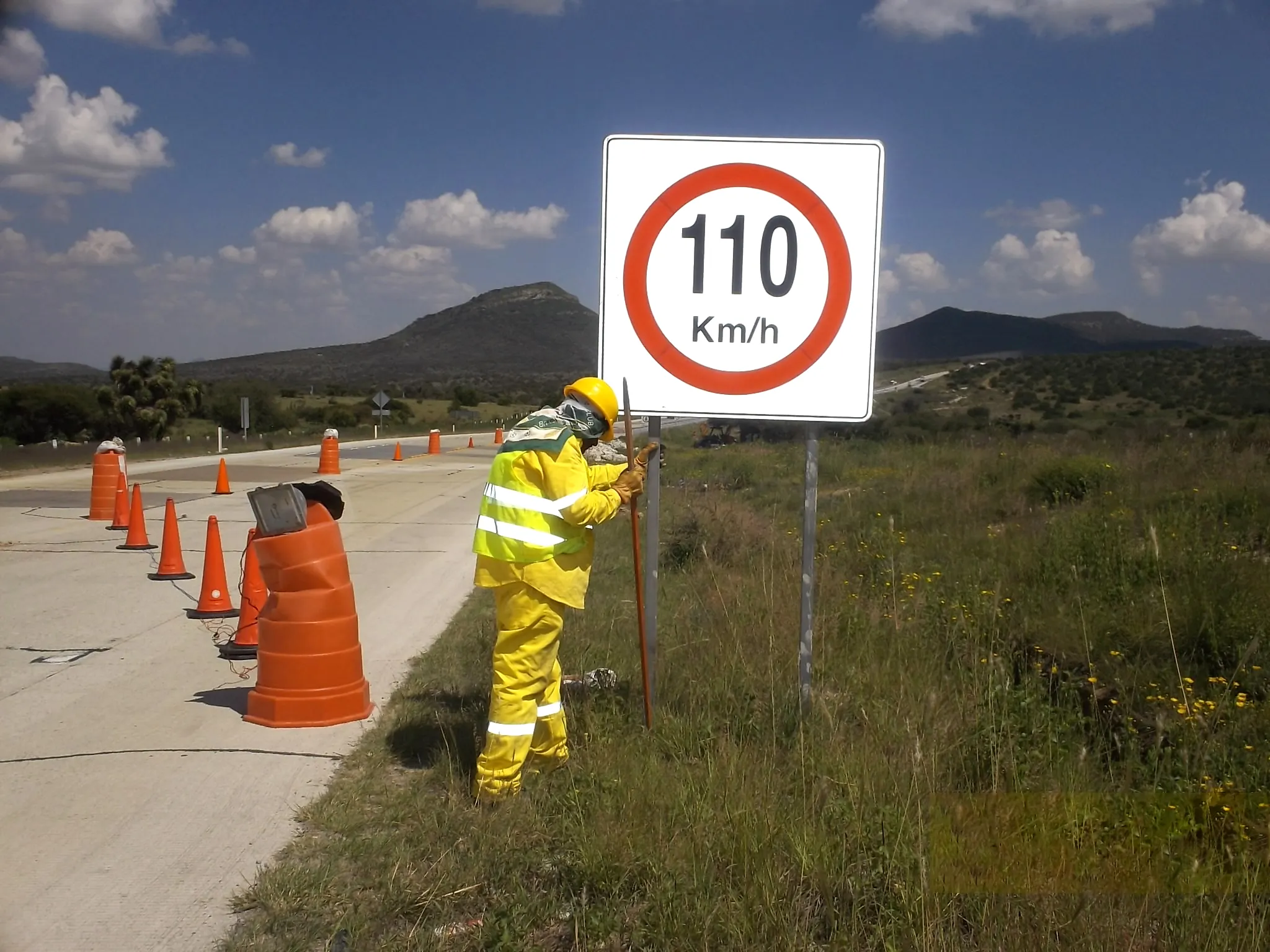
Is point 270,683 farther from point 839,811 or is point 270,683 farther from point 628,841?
point 839,811

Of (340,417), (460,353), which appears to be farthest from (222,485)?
(460,353)

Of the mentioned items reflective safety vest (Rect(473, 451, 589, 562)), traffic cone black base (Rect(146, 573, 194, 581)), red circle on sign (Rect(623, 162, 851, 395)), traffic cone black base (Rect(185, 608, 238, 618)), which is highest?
red circle on sign (Rect(623, 162, 851, 395))

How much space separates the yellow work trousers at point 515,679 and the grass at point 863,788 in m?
0.15

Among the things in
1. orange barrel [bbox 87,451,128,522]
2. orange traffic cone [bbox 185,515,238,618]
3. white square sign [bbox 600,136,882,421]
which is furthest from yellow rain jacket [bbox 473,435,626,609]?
orange barrel [bbox 87,451,128,522]

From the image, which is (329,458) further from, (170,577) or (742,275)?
(742,275)

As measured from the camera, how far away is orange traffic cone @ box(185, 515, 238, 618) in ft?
31.7

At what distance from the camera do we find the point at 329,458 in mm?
27172

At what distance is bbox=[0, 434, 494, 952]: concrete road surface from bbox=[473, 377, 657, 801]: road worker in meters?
1.01

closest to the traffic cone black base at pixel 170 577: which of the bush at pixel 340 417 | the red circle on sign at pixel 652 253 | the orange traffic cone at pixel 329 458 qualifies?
the red circle on sign at pixel 652 253

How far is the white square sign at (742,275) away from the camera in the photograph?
487 centimetres

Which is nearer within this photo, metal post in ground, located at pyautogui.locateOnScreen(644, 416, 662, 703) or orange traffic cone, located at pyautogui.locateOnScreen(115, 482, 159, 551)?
metal post in ground, located at pyautogui.locateOnScreen(644, 416, 662, 703)

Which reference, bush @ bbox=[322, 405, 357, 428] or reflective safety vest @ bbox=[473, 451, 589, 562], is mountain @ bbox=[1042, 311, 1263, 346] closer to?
bush @ bbox=[322, 405, 357, 428]

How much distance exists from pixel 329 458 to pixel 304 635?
21.5 metres

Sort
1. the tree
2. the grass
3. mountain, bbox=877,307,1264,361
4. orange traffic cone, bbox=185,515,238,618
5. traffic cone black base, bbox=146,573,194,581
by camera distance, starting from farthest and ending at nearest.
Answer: mountain, bbox=877,307,1264,361, the tree, traffic cone black base, bbox=146,573,194,581, orange traffic cone, bbox=185,515,238,618, the grass
